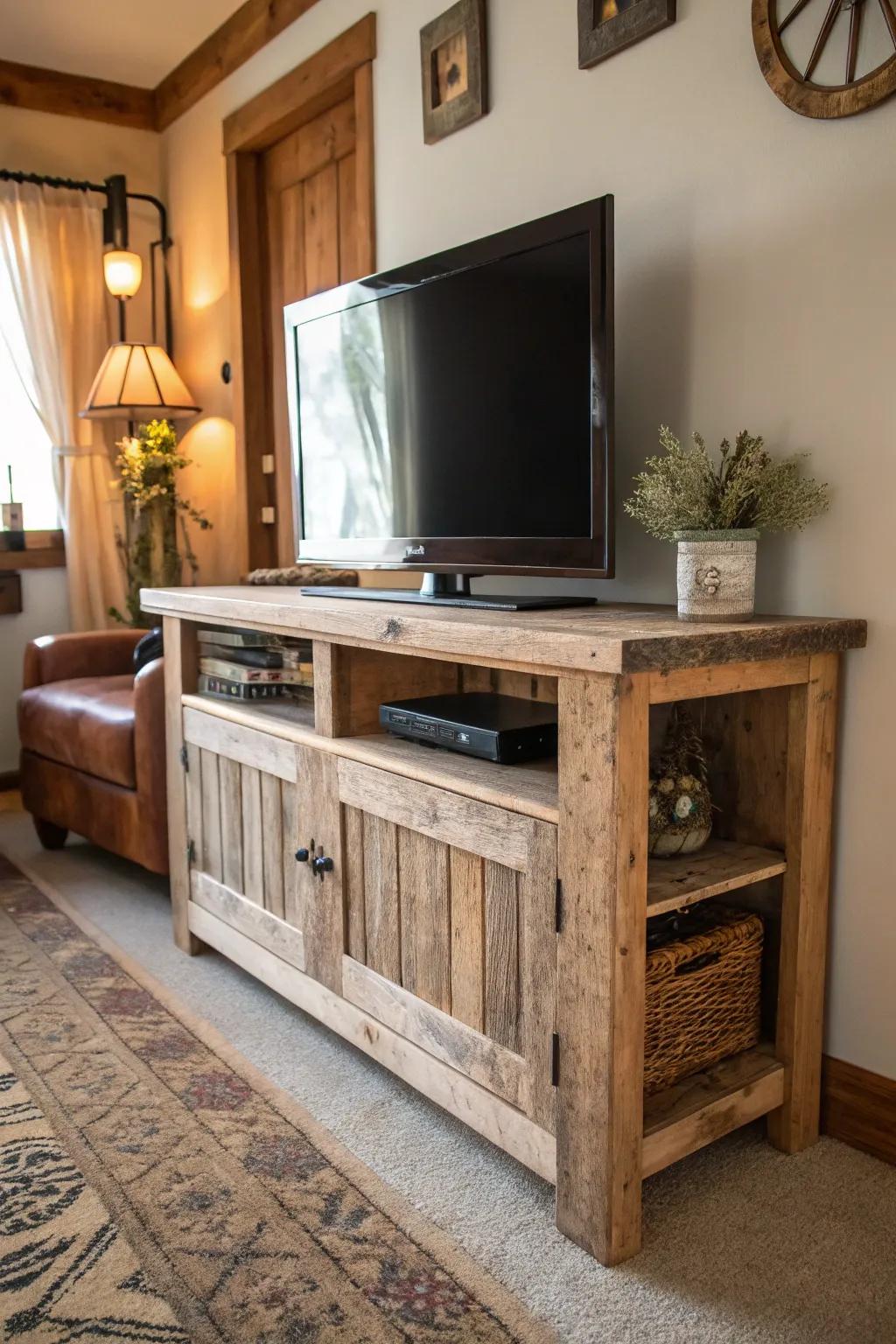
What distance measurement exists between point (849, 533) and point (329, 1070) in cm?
127

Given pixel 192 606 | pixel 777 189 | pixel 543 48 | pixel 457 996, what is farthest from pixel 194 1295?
pixel 543 48

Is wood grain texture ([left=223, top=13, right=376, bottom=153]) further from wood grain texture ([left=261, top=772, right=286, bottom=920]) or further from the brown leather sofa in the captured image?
wood grain texture ([left=261, top=772, right=286, bottom=920])

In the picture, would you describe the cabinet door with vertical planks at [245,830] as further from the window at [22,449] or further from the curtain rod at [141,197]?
the curtain rod at [141,197]

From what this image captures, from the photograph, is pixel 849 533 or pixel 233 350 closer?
pixel 849 533

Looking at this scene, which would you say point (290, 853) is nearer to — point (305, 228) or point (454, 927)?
point (454, 927)

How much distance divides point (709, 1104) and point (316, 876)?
2.57ft

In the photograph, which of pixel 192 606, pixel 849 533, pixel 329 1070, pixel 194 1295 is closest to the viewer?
pixel 194 1295

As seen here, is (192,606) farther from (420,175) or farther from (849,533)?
(849,533)

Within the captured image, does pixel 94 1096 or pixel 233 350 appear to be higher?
pixel 233 350

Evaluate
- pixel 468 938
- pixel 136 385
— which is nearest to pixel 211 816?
pixel 468 938

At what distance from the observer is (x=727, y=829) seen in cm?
179

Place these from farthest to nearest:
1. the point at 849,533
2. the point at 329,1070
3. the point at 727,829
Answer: the point at 329,1070 < the point at 727,829 < the point at 849,533

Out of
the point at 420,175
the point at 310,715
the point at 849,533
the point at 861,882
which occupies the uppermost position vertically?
the point at 420,175

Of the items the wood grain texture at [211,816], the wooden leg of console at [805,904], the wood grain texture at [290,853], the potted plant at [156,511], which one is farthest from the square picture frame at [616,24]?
the potted plant at [156,511]
